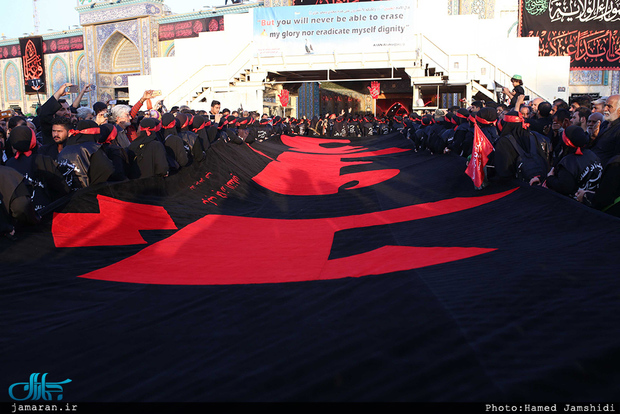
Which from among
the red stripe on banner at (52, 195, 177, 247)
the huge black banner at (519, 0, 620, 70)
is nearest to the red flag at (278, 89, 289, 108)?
the huge black banner at (519, 0, 620, 70)

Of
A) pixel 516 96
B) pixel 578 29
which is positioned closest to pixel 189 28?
pixel 578 29

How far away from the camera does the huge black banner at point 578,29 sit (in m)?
22.7

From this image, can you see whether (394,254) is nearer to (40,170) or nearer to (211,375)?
(211,375)

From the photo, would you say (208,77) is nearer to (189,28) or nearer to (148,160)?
(189,28)

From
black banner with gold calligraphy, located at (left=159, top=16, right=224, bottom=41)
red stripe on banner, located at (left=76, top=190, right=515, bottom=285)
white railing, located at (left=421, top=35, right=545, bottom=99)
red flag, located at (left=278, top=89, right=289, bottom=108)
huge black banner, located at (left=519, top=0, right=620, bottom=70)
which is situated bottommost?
red stripe on banner, located at (left=76, top=190, right=515, bottom=285)

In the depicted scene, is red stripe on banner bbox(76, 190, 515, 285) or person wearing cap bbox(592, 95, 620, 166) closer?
red stripe on banner bbox(76, 190, 515, 285)

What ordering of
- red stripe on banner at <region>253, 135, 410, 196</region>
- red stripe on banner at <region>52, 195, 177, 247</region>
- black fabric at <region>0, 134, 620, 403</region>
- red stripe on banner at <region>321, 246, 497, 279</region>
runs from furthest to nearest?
red stripe on banner at <region>253, 135, 410, 196</region> → red stripe on banner at <region>52, 195, 177, 247</region> → red stripe on banner at <region>321, 246, 497, 279</region> → black fabric at <region>0, 134, 620, 403</region>

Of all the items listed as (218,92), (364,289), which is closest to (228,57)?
(218,92)

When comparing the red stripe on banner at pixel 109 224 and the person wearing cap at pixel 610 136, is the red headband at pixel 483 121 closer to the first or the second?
the person wearing cap at pixel 610 136

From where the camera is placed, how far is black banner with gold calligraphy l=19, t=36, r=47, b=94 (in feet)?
106

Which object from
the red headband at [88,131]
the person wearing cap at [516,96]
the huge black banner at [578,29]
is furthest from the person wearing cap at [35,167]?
the huge black banner at [578,29]

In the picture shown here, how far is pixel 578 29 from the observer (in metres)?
23.0

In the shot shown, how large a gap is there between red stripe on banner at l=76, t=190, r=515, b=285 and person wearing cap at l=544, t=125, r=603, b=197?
873mm

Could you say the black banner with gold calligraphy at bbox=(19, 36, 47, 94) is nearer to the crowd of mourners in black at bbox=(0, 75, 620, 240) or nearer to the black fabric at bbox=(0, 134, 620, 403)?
the crowd of mourners in black at bbox=(0, 75, 620, 240)
